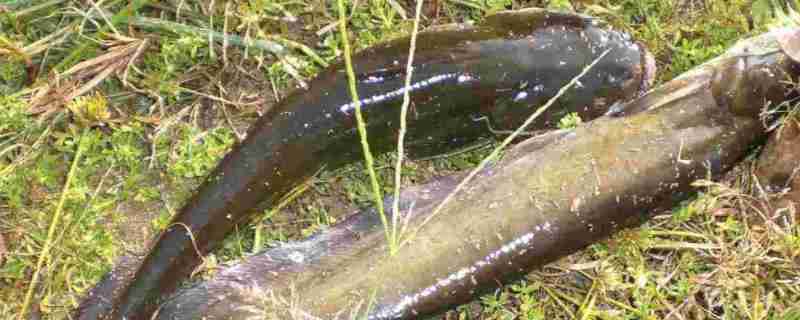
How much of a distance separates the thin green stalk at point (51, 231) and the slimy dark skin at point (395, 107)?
0.97 ft

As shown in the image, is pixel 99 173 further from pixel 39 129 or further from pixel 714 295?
pixel 714 295

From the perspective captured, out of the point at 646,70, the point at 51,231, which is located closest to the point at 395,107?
the point at 646,70

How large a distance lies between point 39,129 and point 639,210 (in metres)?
2.39

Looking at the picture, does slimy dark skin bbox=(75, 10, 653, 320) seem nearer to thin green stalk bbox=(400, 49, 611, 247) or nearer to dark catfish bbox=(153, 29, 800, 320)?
thin green stalk bbox=(400, 49, 611, 247)

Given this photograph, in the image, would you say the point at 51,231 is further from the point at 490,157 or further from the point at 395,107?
the point at 490,157

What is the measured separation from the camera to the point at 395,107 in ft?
12.0

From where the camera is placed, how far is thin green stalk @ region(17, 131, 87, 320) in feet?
11.9

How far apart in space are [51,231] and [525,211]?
1.82 m

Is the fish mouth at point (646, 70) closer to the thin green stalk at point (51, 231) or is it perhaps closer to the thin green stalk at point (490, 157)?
the thin green stalk at point (490, 157)

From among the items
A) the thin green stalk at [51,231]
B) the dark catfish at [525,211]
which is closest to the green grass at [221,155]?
the thin green stalk at [51,231]

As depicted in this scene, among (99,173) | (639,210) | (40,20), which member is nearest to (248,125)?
(99,173)

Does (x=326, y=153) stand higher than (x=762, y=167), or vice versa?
(x=326, y=153)

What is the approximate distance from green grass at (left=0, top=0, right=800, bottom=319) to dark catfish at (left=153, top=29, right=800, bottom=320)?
20 centimetres

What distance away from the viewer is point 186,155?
388 centimetres
